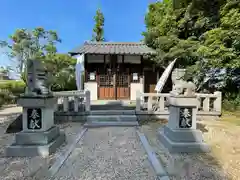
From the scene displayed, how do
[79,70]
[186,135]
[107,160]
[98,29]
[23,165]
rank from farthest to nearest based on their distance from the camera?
1. [98,29]
2. [79,70]
3. [186,135]
4. [107,160]
5. [23,165]

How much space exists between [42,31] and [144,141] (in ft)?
52.7

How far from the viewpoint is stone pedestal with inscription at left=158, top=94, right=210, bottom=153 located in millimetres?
4137

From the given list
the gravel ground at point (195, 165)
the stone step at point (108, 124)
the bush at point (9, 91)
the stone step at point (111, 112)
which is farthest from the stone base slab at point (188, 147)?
the bush at point (9, 91)

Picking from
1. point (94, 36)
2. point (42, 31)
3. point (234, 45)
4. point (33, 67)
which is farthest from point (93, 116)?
point (94, 36)

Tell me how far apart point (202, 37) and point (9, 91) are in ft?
42.8

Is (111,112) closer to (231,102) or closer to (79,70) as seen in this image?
(79,70)

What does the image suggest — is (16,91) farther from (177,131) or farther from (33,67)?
(177,131)

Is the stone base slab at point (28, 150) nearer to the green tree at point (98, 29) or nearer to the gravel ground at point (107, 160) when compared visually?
the gravel ground at point (107, 160)

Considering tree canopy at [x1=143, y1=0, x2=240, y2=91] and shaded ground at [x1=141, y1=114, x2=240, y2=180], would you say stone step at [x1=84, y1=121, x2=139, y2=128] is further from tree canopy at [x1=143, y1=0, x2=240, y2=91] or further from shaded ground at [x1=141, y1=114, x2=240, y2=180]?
tree canopy at [x1=143, y1=0, x2=240, y2=91]

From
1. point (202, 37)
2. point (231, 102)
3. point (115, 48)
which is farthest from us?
point (115, 48)

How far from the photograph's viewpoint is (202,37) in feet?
30.1

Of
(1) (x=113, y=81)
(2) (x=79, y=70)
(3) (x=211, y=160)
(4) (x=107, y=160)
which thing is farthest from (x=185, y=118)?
(2) (x=79, y=70)

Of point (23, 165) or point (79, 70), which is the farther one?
point (79, 70)

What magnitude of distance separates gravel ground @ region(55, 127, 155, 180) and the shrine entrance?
5951 millimetres
